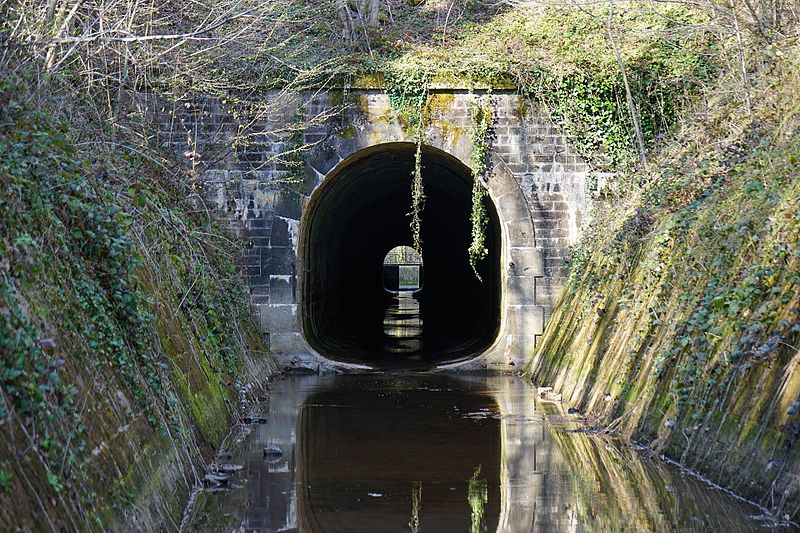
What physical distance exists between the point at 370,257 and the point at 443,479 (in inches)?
1103

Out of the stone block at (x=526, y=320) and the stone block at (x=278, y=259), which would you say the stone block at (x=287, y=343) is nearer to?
the stone block at (x=278, y=259)

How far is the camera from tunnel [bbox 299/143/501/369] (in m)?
16.9

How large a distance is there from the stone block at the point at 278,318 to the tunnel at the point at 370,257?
0.90 metres

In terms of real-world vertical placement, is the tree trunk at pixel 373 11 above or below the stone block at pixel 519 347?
above

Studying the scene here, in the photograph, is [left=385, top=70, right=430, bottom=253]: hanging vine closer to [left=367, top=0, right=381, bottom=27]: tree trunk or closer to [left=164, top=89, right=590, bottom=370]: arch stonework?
[left=164, top=89, right=590, bottom=370]: arch stonework

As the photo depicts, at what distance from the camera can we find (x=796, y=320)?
21.8ft

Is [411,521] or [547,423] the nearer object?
[411,521]

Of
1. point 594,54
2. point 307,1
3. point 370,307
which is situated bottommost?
point 370,307

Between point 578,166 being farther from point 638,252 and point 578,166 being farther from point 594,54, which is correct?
point 638,252

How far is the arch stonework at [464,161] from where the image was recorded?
15.1m

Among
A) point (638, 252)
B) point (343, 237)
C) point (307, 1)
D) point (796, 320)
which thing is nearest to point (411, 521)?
point (796, 320)

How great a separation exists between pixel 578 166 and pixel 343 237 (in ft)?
36.5

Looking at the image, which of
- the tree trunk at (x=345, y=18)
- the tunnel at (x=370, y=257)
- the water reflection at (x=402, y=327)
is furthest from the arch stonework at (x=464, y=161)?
the water reflection at (x=402, y=327)

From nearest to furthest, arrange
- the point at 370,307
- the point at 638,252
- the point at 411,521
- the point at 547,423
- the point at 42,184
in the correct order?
the point at 42,184 → the point at 411,521 → the point at 547,423 → the point at 638,252 → the point at 370,307
